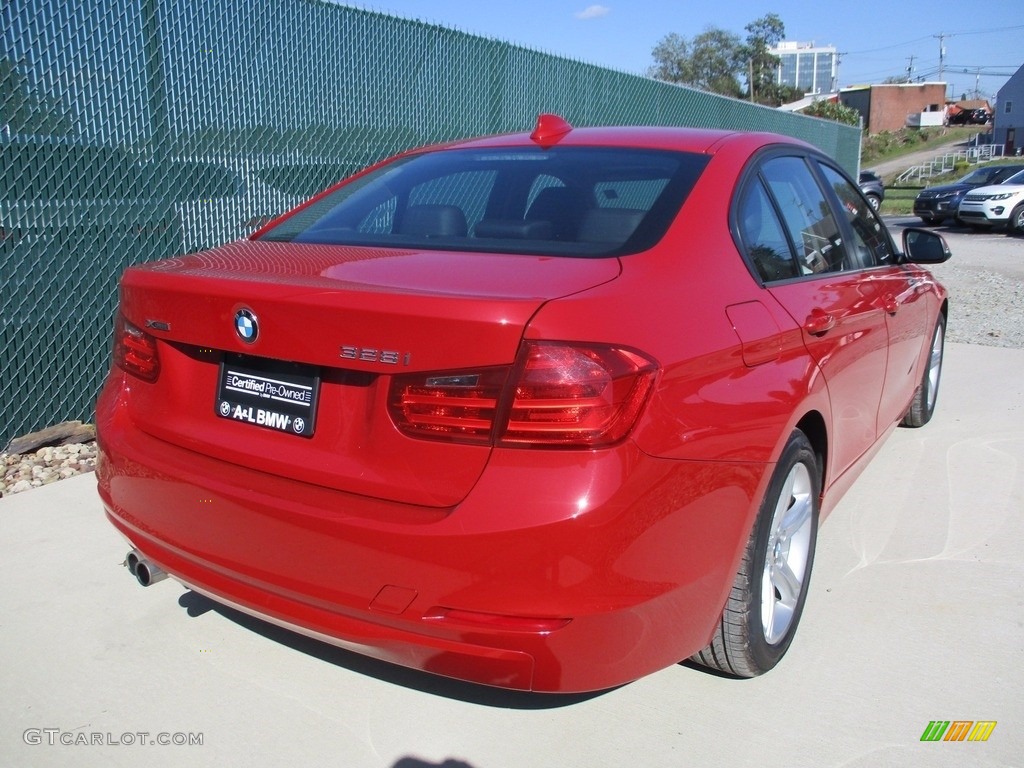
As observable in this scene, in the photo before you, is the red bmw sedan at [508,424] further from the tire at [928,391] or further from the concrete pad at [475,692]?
the tire at [928,391]

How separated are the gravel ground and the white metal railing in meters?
36.8

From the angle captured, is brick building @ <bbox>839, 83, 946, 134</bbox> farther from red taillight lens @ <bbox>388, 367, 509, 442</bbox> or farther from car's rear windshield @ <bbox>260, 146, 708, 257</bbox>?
red taillight lens @ <bbox>388, 367, 509, 442</bbox>

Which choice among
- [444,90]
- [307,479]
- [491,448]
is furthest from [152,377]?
[444,90]

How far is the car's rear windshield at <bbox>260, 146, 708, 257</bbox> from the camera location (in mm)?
2668

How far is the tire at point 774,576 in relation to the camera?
2.60 meters

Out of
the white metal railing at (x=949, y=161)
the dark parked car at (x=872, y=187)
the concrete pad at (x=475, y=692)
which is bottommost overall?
the concrete pad at (x=475, y=692)

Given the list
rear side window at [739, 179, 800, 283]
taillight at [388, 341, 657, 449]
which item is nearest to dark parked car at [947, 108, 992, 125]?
rear side window at [739, 179, 800, 283]

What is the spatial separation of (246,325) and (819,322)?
173cm

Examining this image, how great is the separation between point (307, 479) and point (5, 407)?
133 inches

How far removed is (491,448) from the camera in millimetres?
2090

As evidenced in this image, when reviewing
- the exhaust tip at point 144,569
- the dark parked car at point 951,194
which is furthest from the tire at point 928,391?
the dark parked car at point 951,194

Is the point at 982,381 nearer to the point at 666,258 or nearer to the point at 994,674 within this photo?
the point at 994,674

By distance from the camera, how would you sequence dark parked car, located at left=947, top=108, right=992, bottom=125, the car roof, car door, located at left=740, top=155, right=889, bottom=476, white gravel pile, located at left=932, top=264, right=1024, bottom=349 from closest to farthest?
car door, located at left=740, top=155, right=889, bottom=476 → the car roof → white gravel pile, located at left=932, top=264, right=1024, bottom=349 → dark parked car, located at left=947, top=108, right=992, bottom=125

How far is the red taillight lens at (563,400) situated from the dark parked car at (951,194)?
23009 mm
